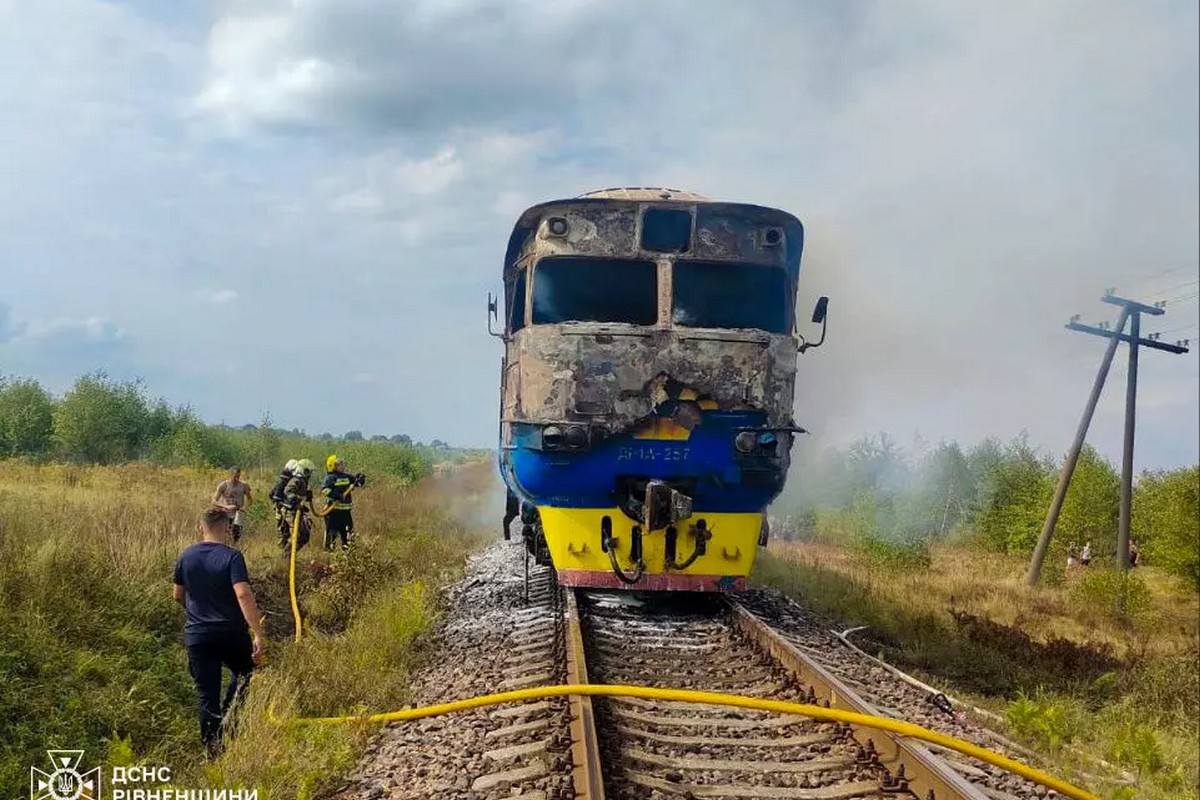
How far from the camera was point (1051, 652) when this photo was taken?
10219 millimetres

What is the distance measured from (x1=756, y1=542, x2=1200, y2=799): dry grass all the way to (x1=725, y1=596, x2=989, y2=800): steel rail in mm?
1324

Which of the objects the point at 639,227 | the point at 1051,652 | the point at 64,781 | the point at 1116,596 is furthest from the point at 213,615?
the point at 1116,596

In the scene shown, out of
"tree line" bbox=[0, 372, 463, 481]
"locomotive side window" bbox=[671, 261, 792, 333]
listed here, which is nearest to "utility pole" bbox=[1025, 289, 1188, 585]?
"locomotive side window" bbox=[671, 261, 792, 333]

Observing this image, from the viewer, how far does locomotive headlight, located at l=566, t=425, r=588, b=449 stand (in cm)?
777

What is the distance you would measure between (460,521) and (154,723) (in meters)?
14.8

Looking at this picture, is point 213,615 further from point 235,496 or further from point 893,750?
point 235,496

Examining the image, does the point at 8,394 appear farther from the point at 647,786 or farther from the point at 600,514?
the point at 647,786

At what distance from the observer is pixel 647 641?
24.5ft

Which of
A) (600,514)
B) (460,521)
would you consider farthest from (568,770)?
(460,521)

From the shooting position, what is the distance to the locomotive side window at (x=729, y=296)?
8.24 meters

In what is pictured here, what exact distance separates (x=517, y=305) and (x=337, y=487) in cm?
476

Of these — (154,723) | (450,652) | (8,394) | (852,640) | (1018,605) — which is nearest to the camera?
(154,723)

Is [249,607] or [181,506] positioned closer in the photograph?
[249,607]

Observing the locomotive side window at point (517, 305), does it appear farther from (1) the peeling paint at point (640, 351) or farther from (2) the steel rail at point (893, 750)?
(2) the steel rail at point (893, 750)
